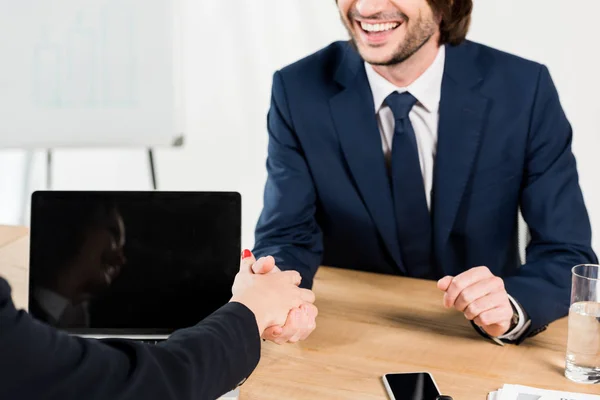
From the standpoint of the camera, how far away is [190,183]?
3.98m

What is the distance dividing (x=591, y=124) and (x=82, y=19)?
6.61 feet

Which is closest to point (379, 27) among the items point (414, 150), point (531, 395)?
point (414, 150)

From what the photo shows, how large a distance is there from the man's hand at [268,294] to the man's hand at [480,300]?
0.25 metres

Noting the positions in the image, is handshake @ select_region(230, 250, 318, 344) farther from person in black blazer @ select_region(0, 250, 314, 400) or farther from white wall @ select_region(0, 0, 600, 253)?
white wall @ select_region(0, 0, 600, 253)

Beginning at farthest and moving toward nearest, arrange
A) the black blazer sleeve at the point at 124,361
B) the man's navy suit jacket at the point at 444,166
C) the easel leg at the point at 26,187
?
the easel leg at the point at 26,187 → the man's navy suit jacket at the point at 444,166 → the black blazer sleeve at the point at 124,361

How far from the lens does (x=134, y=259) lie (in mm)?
1420

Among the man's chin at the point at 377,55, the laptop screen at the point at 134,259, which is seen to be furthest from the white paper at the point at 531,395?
the man's chin at the point at 377,55

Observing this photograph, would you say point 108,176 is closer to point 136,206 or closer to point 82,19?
point 82,19

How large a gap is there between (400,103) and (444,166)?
0.18m

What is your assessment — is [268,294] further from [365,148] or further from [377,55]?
[377,55]

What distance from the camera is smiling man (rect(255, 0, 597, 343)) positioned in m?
1.91

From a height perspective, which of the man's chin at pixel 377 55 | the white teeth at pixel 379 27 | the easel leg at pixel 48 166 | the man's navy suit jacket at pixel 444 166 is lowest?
the easel leg at pixel 48 166

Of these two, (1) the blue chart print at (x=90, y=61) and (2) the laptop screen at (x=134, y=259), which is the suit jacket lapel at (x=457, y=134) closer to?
(2) the laptop screen at (x=134, y=259)

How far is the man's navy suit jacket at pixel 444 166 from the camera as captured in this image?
1898 mm
